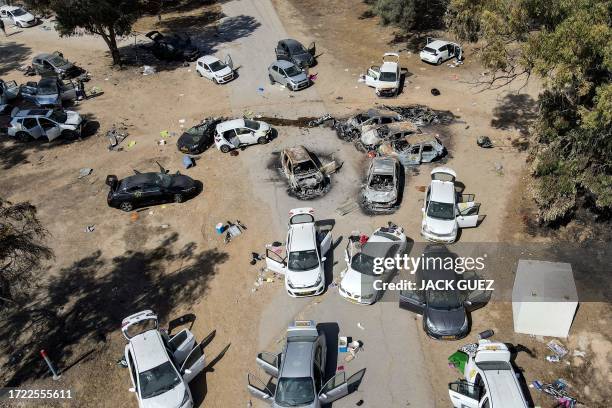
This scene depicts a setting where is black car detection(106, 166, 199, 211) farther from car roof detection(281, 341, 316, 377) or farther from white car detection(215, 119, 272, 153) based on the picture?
car roof detection(281, 341, 316, 377)

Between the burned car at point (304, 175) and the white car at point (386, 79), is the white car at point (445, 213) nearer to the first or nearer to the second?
the burned car at point (304, 175)

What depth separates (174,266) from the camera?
1838 centimetres

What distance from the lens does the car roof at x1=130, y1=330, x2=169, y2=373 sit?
44.7 ft

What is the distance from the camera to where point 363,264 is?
54.7ft

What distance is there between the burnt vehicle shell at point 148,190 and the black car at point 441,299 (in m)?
10.8

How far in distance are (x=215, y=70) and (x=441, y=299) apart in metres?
21.5

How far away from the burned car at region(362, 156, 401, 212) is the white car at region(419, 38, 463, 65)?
13242mm

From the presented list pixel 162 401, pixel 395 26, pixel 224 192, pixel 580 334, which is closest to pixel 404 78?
pixel 395 26

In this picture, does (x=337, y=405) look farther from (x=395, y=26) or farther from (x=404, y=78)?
(x=395, y=26)

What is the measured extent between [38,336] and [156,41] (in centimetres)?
2395

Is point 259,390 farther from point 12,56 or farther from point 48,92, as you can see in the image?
point 12,56

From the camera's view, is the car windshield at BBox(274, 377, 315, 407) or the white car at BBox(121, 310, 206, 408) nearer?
the car windshield at BBox(274, 377, 315, 407)

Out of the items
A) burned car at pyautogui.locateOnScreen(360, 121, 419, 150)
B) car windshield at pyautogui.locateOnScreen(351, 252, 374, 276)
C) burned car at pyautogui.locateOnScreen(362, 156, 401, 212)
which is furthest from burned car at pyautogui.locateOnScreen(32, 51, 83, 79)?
car windshield at pyautogui.locateOnScreen(351, 252, 374, 276)

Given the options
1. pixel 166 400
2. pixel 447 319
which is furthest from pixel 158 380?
pixel 447 319
